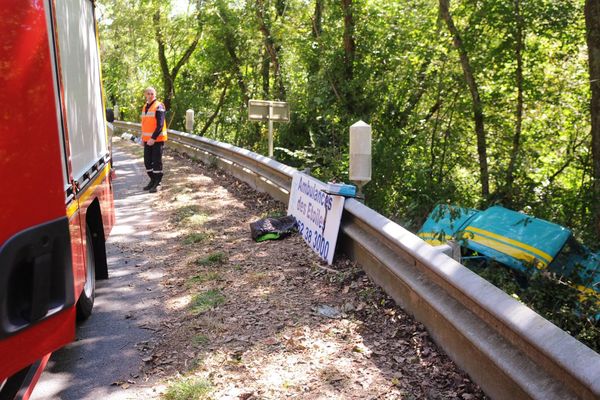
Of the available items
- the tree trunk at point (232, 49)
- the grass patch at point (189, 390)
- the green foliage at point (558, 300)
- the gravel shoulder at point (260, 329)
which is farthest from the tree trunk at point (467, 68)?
the tree trunk at point (232, 49)

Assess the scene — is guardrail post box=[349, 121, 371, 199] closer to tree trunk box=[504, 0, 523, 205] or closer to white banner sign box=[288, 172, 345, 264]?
white banner sign box=[288, 172, 345, 264]

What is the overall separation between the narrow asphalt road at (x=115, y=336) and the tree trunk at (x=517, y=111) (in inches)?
202

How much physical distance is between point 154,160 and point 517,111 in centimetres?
654

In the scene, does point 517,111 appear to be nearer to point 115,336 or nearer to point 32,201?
point 115,336

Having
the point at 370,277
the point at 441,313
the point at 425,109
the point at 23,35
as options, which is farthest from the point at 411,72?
the point at 23,35

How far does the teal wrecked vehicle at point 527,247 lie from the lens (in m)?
5.37

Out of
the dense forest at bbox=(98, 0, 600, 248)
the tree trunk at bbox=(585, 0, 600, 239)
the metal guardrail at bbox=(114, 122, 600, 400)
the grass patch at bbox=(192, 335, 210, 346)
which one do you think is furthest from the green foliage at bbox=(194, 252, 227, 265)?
the tree trunk at bbox=(585, 0, 600, 239)

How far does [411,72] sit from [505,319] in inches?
330

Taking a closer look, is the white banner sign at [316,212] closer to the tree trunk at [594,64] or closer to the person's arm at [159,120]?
the tree trunk at [594,64]

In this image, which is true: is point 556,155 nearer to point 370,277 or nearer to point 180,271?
point 370,277

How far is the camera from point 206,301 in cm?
489

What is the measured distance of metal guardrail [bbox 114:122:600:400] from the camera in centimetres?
245

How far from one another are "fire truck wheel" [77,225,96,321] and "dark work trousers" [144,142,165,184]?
5.58m

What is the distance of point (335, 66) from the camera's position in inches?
454
